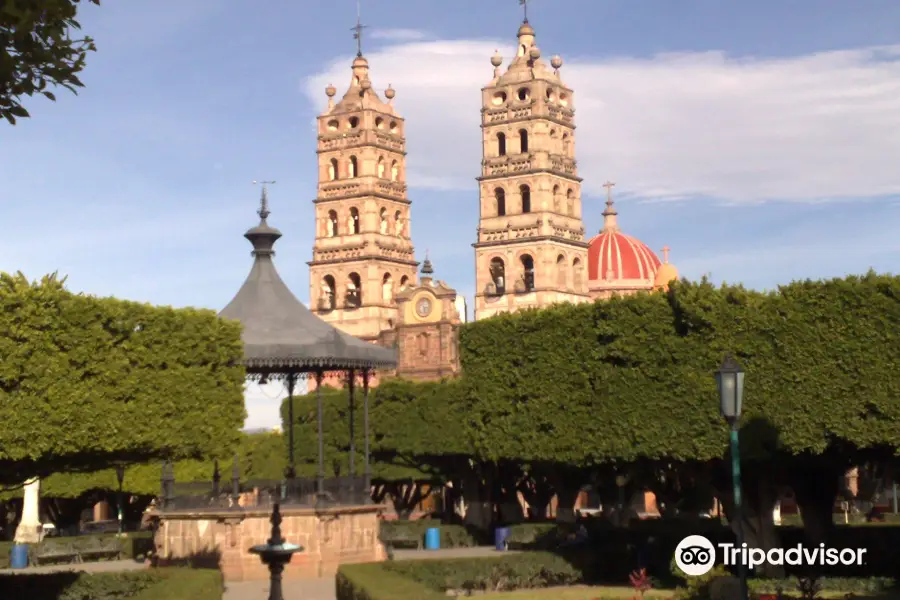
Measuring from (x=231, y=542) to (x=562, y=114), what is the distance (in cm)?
6399

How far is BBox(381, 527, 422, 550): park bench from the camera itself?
47.2 meters

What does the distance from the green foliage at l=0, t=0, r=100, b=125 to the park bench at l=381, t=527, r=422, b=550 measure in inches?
1323

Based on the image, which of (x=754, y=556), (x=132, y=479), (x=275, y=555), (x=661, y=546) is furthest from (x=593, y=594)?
(x=132, y=479)

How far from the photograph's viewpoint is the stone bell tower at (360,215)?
319 ft

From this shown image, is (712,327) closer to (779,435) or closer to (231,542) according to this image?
(779,435)

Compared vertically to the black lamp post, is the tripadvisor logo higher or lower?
lower

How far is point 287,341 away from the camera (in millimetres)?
35531

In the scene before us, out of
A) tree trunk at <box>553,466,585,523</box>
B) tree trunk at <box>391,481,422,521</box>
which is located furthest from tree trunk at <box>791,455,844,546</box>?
tree trunk at <box>391,481,422,521</box>

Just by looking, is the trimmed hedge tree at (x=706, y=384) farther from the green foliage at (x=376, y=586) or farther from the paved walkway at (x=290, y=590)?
the green foliage at (x=376, y=586)

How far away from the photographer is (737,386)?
61.1 feet

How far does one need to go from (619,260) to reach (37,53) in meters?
96.5

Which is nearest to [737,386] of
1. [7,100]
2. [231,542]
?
[7,100]

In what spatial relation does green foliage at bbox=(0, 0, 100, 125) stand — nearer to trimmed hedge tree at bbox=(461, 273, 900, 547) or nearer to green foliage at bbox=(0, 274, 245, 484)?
green foliage at bbox=(0, 274, 245, 484)

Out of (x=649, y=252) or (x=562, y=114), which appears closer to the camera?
(x=562, y=114)
